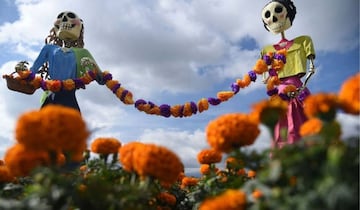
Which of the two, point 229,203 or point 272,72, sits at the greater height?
point 272,72

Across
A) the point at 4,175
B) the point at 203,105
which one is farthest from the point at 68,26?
the point at 4,175

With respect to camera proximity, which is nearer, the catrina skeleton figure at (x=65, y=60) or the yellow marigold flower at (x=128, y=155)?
the yellow marigold flower at (x=128, y=155)

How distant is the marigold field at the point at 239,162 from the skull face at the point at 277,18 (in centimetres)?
408

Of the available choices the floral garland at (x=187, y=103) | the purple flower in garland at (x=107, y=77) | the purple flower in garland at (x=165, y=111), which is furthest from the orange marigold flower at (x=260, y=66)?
the purple flower in garland at (x=107, y=77)

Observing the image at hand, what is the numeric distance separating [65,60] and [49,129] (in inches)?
161

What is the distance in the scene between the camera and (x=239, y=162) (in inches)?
55.8

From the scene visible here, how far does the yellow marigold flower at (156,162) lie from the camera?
1.34 metres

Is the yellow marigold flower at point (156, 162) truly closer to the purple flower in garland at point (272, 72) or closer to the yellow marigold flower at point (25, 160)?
the yellow marigold flower at point (25, 160)

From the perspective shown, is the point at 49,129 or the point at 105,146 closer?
the point at 49,129

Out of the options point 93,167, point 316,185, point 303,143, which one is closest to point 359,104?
point 303,143

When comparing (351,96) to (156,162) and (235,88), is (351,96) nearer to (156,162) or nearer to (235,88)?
(156,162)

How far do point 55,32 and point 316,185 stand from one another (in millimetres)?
5214

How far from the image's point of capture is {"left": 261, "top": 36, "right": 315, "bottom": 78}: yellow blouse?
4906 millimetres

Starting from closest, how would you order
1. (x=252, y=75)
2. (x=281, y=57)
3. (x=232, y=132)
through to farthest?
(x=232, y=132) < (x=281, y=57) < (x=252, y=75)
